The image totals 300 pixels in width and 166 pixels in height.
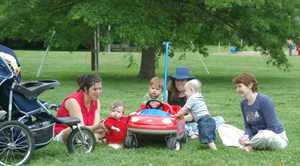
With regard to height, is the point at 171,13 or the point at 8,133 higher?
the point at 171,13

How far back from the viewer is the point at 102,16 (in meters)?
17.2

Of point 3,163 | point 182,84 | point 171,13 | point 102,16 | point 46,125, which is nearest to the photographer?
point 3,163

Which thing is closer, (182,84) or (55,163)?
(55,163)

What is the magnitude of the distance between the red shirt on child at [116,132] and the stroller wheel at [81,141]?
0.61m

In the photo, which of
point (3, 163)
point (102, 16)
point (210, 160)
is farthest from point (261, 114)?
point (102, 16)

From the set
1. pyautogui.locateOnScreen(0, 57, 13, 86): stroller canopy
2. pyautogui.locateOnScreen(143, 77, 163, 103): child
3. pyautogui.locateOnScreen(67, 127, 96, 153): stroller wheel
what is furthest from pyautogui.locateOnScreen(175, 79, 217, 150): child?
pyautogui.locateOnScreen(0, 57, 13, 86): stroller canopy

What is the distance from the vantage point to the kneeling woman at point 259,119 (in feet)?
23.9

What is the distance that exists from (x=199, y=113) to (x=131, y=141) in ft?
2.87

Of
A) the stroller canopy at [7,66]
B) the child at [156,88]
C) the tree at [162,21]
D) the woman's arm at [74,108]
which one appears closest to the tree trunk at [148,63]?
the tree at [162,21]

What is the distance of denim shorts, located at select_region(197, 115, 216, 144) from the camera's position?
24.2ft

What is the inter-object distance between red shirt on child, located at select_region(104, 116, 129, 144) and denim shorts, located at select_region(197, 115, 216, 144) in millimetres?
909

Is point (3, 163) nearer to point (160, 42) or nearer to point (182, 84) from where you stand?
point (182, 84)

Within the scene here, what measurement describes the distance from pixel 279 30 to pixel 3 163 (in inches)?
564

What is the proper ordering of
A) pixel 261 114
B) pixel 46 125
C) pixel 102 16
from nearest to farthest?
1. pixel 46 125
2. pixel 261 114
3. pixel 102 16
